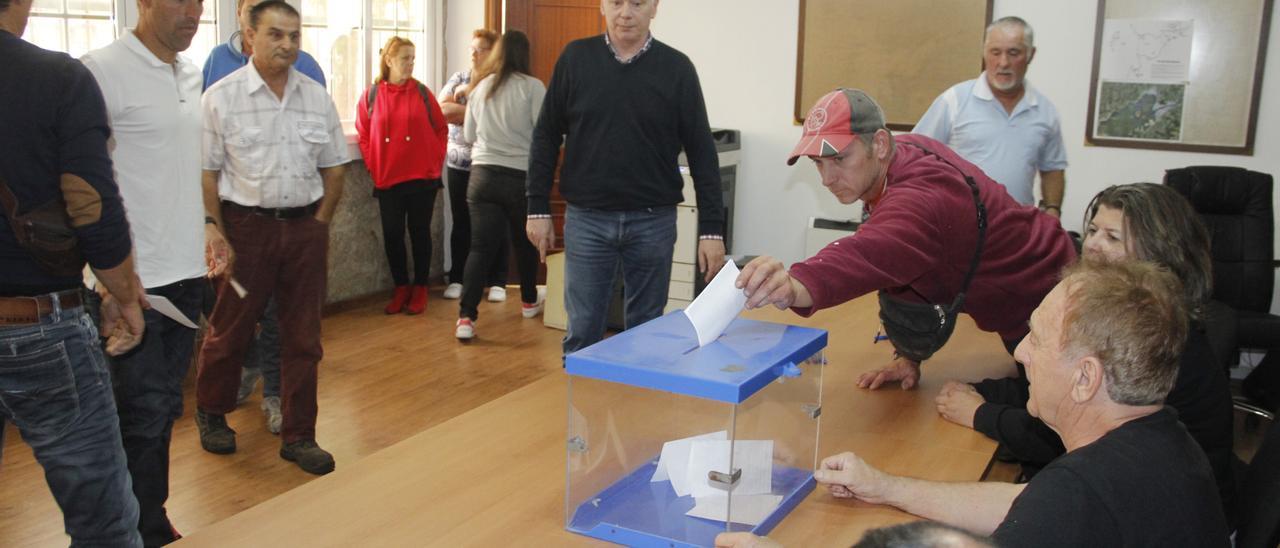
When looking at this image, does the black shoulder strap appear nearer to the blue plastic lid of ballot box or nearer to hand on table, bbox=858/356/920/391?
hand on table, bbox=858/356/920/391

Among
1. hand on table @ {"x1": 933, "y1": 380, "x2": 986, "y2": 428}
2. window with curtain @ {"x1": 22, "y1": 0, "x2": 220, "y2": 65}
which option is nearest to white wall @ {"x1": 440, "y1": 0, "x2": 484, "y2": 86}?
window with curtain @ {"x1": 22, "y1": 0, "x2": 220, "y2": 65}

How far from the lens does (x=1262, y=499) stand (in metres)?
1.92

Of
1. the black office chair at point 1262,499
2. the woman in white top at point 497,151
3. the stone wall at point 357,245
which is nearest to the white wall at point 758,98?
the woman in white top at point 497,151

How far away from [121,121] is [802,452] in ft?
6.22

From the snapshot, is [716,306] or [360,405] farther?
[360,405]

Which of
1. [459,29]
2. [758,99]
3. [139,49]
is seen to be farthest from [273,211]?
[459,29]

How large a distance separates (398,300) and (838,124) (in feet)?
14.2

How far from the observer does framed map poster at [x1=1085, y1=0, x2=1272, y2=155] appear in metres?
4.94

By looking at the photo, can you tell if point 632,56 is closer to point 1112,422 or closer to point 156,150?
point 156,150

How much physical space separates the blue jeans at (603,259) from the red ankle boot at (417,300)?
279 cm

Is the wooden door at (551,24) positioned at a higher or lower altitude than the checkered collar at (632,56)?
higher

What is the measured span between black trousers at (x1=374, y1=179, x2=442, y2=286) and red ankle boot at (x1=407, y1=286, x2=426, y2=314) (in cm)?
3

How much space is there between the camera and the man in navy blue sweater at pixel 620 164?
3.49 m

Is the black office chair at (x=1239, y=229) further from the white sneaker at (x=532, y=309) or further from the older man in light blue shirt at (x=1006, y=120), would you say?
the white sneaker at (x=532, y=309)
